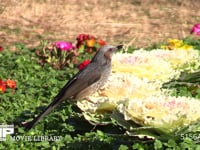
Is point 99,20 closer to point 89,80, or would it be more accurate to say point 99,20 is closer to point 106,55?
point 106,55

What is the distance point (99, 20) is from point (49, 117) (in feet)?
28.1

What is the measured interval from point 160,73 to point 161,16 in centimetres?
961

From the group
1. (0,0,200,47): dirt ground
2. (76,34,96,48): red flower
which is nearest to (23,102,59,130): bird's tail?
(76,34,96,48): red flower

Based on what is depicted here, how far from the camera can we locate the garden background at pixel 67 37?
518 centimetres

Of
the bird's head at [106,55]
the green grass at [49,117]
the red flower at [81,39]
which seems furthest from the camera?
the red flower at [81,39]

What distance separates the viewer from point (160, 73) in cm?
553

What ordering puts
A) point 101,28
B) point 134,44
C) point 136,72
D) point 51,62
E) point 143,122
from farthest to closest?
point 101,28 < point 134,44 < point 51,62 < point 136,72 < point 143,122

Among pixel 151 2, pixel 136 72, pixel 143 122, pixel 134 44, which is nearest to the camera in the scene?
pixel 143 122

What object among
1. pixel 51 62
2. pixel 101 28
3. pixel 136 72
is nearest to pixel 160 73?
pixel 136 72

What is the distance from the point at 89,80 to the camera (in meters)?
Answer: 5.14

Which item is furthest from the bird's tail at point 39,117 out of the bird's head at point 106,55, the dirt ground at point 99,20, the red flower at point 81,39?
the dirt ground at point 99,20

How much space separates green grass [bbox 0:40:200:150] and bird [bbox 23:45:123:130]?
0.18 meters

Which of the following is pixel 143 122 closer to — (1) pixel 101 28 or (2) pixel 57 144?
(2) pixel 57 144

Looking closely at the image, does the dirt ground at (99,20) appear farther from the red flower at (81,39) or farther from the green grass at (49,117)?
the green grass at (49,117)
